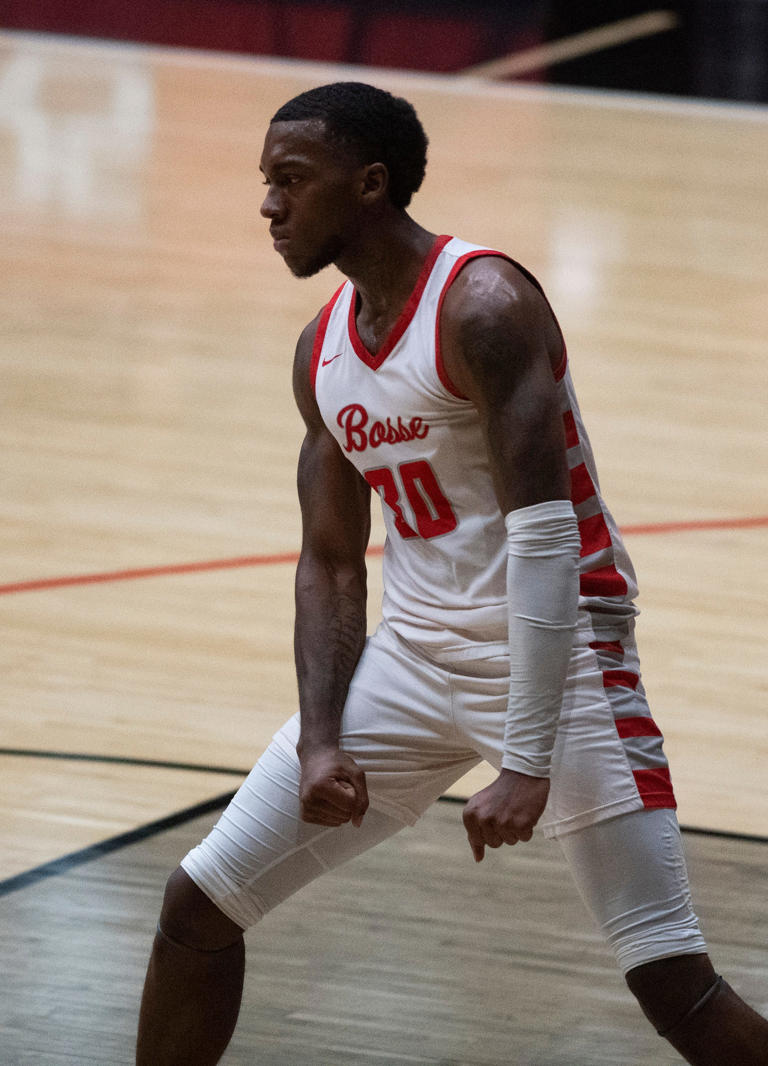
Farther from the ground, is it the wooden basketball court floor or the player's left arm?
the player's left arm

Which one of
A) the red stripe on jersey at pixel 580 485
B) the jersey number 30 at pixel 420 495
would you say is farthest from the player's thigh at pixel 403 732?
the red stripe on jersey at pixel 580 485

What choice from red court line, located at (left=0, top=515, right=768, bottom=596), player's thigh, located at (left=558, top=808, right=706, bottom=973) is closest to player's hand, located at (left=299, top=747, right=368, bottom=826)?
player's thigh, located at (left=558, top=808, right=706, bottom=973)

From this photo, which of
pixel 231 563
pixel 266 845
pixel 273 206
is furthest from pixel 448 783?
pixel 231 563

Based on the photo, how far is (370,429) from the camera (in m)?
2.38

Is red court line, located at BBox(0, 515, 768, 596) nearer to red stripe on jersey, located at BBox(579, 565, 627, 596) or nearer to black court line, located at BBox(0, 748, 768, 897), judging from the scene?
black court line, located at BBox(0, 748, 768, 897)

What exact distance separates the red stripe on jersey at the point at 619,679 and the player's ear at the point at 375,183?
652 millimetres

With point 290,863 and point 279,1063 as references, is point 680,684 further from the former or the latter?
point 290,863

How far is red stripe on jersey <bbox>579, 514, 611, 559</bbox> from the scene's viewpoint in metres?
2.39

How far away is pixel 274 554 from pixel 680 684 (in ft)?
4.48

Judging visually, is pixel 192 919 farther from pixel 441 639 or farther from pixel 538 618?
pixel 538 618

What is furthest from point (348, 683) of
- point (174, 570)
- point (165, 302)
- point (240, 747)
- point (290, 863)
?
point (165, 302)

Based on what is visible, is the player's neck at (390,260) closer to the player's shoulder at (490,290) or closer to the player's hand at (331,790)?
the player's shoulder at (490,290)

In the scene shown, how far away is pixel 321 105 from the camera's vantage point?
2.33 m

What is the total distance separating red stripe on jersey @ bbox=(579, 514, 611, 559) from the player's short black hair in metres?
0.47
